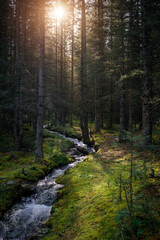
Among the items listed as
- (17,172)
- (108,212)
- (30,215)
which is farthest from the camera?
(17,172)

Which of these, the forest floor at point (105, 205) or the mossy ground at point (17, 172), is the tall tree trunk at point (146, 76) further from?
the mossy ground at point (17, 172)

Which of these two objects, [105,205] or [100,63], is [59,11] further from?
[105,205]

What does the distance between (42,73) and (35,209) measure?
7713 mm

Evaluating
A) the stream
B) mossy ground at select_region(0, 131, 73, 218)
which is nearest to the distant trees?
mossy ground at select_region(0, 131, 73, 218)

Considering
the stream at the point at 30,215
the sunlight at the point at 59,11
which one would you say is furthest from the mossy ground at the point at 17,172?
the sunlight at the point at 59,11

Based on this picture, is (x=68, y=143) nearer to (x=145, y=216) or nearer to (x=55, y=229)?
(x=55, y=229)

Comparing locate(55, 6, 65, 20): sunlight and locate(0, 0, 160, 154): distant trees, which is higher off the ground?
locate(55, 6, 65, 20): sunlight

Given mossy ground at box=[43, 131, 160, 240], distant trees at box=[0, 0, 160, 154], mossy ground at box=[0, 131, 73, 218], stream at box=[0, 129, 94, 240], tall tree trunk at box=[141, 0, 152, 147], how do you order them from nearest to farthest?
mossy ground at box=[43, 131, 160, 240] < stream at box=[0, 129, 94, 240] < mossy ground at box=[0, 131, 73, 218] < tall tree trunk at box=[141, 0, 152, 147] < distant trees at box=[0, 0, 160, 154]

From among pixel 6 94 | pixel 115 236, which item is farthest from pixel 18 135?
pixel 115 236

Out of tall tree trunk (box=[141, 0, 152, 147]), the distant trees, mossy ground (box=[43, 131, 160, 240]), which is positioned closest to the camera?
mossy ground (box=[43, 131, 160, 240])

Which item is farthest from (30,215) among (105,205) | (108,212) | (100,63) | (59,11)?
(59,11)

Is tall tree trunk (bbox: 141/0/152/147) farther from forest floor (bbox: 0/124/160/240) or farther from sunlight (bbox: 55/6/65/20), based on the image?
sunlight (bbox: 55/6/65/20)

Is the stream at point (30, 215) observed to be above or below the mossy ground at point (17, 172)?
below

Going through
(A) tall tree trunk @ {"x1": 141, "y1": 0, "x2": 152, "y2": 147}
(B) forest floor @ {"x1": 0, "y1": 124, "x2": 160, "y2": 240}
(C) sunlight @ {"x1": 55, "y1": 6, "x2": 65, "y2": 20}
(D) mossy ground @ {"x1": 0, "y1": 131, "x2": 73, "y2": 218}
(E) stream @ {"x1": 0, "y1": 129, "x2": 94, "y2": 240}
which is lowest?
(E) stream @ {"x1": 0, "y1": 129, "x2": 94, "y2": 240}
